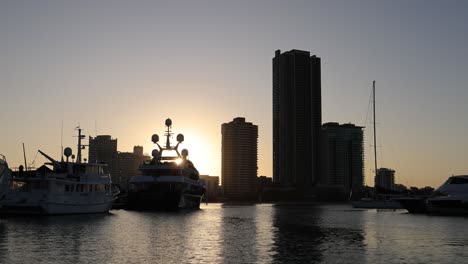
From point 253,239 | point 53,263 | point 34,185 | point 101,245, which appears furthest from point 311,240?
point 34,185

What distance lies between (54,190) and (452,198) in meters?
68.1

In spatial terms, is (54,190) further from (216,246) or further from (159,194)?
(216,246)

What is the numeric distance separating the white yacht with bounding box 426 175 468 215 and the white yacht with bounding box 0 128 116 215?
200ft

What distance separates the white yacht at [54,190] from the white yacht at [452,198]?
61056 millimetres

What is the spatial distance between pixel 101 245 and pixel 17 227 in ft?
68.2

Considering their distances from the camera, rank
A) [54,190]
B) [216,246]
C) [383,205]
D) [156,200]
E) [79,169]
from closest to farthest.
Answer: [216,246]
[54,190]
[79,169]
[156,200]
[383,205]

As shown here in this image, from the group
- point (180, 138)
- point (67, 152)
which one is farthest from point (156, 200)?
point (180, 138)

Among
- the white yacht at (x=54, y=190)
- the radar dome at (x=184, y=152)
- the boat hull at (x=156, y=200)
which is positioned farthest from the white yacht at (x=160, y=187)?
the white yacht at (x=54, y=190)

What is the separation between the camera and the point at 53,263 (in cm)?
3372

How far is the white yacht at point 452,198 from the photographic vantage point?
93438 millimetres

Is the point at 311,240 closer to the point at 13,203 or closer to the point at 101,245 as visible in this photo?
the point at 101,245

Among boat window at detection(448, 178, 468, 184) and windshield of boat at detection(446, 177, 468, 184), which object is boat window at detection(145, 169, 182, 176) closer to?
windshield of boat at detection(446, 177, 468, 184)

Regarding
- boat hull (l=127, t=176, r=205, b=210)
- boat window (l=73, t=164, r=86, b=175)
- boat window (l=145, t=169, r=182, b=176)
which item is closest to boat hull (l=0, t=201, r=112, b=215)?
boat window (l=73, t=164, r=86, b=175)

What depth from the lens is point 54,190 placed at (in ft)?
260
